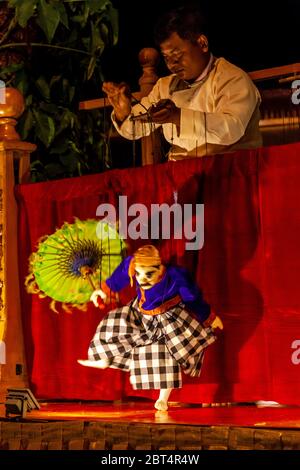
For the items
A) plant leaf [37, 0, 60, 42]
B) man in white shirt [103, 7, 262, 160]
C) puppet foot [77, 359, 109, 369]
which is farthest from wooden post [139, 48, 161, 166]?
puppet foot [77, 359, 109, 369]

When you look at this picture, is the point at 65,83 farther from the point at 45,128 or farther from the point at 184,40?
the point at 184,40

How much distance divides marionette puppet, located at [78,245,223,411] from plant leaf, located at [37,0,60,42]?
1.58 metres

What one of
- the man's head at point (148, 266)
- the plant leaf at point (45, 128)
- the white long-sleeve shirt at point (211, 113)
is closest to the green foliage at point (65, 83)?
the plant leaf at point (45, 128)

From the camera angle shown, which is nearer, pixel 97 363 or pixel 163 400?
pixel 163 400

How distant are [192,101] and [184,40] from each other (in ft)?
0.95

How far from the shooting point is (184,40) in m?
4.23

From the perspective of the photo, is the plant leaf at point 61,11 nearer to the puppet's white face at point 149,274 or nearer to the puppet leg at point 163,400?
the puppet's white face at point 149,274

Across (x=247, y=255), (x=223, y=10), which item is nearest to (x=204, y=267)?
(x=247, y=255)

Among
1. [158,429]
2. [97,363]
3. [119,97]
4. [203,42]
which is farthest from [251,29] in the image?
[158,429]

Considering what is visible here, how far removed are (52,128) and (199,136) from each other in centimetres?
142

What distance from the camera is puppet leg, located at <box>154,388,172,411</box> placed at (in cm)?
386

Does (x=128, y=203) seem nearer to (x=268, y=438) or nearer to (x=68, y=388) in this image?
(x=68, y=388)

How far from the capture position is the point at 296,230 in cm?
374

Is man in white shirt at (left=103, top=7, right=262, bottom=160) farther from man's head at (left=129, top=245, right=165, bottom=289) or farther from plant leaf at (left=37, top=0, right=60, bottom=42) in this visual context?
plant leaf at (left=37, top=0, right=60, bottom=42)
